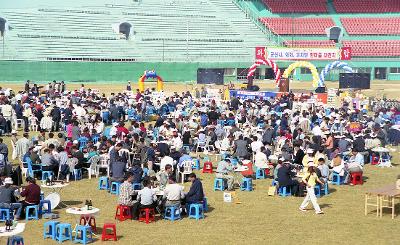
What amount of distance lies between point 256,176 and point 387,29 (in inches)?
2642

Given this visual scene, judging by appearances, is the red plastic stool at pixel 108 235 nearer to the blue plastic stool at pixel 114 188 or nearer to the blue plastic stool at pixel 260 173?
the blue plastic stool at pixel 114 188

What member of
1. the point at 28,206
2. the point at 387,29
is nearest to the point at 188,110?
the point at 28,206

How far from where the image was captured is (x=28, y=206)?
18.3 m

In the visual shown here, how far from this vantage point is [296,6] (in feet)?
302

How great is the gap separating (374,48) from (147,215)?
71.4m

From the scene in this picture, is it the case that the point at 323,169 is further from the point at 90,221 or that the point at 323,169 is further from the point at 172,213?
the point at 90,221

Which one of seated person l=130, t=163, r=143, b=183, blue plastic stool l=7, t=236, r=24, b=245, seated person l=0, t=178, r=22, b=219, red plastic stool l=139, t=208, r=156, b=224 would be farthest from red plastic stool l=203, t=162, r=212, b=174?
blue plastic stool l=7, t=236, r=24, b=245

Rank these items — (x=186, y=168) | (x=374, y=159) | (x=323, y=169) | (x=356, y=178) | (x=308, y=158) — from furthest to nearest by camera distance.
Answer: (x=374, y=159) < (x=356, y=178) < (x=186, y=168) < (x=308, y=158) < (x=323, y=169)

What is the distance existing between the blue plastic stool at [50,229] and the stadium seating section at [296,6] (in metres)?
77.5

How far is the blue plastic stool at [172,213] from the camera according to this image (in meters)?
18.5

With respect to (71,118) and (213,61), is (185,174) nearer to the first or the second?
(71,118)

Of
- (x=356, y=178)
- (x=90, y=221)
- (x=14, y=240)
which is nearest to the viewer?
(x=14, y=240)

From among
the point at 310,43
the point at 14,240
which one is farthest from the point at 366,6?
the point at 14,240

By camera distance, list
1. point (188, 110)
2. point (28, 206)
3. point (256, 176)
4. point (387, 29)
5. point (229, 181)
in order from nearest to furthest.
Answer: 1. point (28, 206)
2. point (229, 181)
3. point (256, 176)
4. point (188, 110)
5. point (387, 29)
